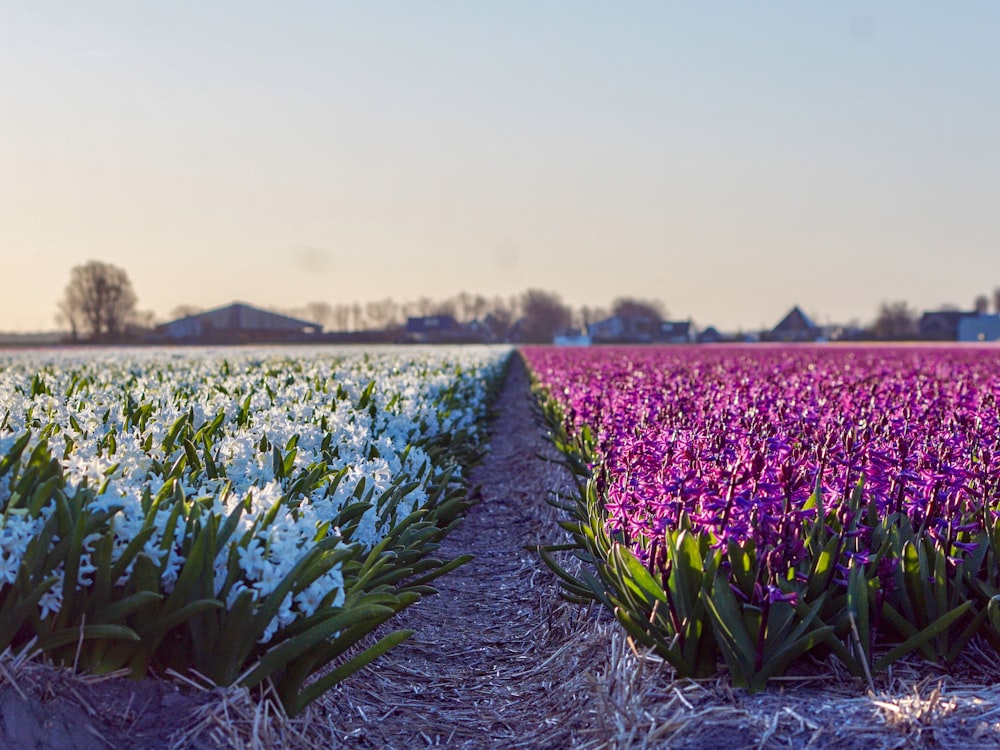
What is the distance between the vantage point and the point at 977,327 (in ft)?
291

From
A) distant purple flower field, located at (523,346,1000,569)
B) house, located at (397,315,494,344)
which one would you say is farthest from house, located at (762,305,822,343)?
distant purple flower field, located at (523,346,1000,569)

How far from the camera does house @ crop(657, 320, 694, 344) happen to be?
382ft

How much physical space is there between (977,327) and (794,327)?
27007 millimetres

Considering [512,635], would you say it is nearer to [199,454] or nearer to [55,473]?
[199,454]

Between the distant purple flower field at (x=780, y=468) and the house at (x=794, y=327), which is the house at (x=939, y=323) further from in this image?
the distant purple flower field at (x=780, y=468)

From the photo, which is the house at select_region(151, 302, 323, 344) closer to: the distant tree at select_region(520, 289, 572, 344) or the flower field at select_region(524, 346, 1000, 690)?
the distant tree at select_region(520, 289, 572, 344)

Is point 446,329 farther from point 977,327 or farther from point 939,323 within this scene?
point 977,327

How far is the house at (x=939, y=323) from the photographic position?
95.7 meters

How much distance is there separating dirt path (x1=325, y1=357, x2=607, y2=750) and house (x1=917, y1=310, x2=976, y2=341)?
99450mm

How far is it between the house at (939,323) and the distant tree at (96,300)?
3316 inches

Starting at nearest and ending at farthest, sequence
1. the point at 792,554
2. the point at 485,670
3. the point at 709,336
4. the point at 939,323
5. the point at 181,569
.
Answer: the point at 181,569, the point at 792,554, the point at 485,670, the point at 939,323, the point at 709,336

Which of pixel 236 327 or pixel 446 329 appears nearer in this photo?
pixel 236 327

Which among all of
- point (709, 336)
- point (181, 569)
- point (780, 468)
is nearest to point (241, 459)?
point (181, 569)

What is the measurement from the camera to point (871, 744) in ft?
10.8
